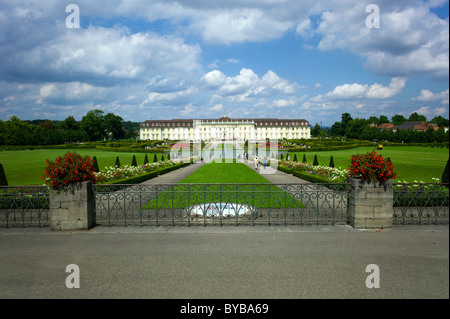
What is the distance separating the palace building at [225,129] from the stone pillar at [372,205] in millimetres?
116241

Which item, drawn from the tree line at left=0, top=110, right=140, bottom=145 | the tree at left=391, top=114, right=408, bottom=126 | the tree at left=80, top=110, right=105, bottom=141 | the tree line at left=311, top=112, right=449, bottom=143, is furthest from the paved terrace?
the tree at left=391, top=114, right=408, bottom=126

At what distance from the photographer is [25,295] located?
4148 millimetres

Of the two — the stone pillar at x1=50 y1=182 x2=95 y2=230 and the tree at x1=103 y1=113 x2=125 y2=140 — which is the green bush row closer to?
the stone pillar at x1=50 y1=182 x2=95 y2=230

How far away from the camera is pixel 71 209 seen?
24.3 feet

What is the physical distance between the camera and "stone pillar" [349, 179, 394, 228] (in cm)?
729

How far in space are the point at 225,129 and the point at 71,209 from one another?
119m

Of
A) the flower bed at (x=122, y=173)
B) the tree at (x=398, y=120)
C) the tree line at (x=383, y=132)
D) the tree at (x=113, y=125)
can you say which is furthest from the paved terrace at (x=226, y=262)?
the tree at (x=398, y=120)

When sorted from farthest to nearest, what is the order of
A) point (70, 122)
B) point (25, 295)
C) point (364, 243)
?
1. point (70, 122)
2. point (364, 243)
3. point (25, 295)

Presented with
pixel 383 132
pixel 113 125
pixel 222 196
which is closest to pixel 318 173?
pixel 222 196

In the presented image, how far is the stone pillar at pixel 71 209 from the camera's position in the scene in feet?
24.2

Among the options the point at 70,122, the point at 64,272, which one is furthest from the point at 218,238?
the point at 70,122

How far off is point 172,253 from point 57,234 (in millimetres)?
3302

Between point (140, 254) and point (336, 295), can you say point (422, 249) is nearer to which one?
point (336, 295)

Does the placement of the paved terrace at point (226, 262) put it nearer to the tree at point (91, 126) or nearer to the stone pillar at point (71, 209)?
the stone pillar at point (71, 209)
